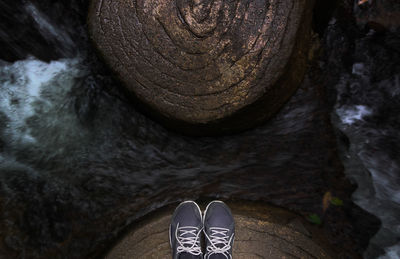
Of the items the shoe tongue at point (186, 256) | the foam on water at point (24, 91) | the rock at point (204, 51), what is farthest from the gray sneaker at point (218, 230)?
the foam on water at point (24, 91)

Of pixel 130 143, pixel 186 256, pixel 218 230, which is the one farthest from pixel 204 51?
pixel 186 256

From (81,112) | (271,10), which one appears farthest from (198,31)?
(81,112)

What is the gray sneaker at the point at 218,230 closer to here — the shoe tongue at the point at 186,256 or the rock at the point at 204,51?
the shoe tongue at the point at 186,256

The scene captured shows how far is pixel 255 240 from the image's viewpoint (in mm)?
2182

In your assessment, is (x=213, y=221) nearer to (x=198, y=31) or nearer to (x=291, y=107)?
(x=291, y=107)

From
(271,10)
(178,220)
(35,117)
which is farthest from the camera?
(35,117)

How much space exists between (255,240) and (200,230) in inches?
18.0

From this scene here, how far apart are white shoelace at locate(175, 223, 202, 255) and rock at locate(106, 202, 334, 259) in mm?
90

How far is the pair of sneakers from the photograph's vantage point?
2256 millimetres

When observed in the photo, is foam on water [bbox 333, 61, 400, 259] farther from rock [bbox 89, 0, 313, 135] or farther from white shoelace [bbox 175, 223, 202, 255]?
white shoelace [bbox 175, 223, 202, 255]

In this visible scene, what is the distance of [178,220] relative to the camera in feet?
7.68

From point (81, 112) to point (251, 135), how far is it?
1407mm

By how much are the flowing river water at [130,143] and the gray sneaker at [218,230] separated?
0.49 ft

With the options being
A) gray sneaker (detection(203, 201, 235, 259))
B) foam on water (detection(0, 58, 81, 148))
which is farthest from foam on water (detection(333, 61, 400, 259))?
foam on water (detection(0, 58, 81, 148))
